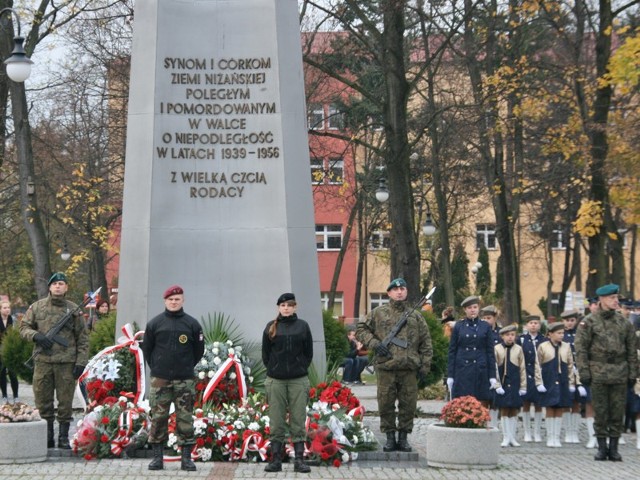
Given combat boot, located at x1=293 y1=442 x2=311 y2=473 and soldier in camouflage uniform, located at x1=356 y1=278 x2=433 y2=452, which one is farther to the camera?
soldier in camouflage uniform, located at x1=356 y1=278 x2=433 y2=452

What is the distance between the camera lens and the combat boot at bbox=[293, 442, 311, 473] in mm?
13094

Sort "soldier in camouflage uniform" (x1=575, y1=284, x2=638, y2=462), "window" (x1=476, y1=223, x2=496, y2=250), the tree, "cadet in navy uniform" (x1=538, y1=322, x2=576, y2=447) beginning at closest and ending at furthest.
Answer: "soldier in camouflage uniform" (x1=575, y1=284, x2=638, y2=462) < "cadet in navy uniform" (x1=538, y1=322, x2=576, y2=447) < the tree < "window" (x1=476, y1=223, x2=496, y2=250)

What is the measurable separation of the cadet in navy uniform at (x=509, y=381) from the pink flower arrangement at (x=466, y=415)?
291 centimetres

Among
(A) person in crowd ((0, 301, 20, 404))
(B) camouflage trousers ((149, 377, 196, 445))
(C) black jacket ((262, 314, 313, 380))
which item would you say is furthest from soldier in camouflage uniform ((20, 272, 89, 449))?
(A) person in crowd ((0, 301, 20, 404))

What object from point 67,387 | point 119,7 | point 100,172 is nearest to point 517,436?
point 67,387

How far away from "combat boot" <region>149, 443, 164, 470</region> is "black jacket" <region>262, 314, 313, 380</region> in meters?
1.29

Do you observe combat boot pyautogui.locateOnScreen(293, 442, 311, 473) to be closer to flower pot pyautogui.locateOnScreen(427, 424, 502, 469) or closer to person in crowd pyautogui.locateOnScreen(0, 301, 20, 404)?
flower pot pyautogui.locateOnScreen(427, 424, 502, 469)

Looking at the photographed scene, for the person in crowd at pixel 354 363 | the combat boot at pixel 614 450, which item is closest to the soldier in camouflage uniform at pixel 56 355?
the combat boot at pixel 614 450

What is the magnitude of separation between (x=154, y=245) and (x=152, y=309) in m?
0.77

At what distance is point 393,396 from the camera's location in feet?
48.9

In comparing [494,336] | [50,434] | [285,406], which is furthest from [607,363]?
[50,434]

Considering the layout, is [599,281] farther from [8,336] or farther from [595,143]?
[8,336]

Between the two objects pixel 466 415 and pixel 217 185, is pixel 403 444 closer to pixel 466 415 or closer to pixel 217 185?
pixel 466 415

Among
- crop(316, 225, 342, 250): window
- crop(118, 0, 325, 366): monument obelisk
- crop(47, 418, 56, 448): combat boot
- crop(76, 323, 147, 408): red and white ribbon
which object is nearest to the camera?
crop(47, 418, 56, 448): combat boot
